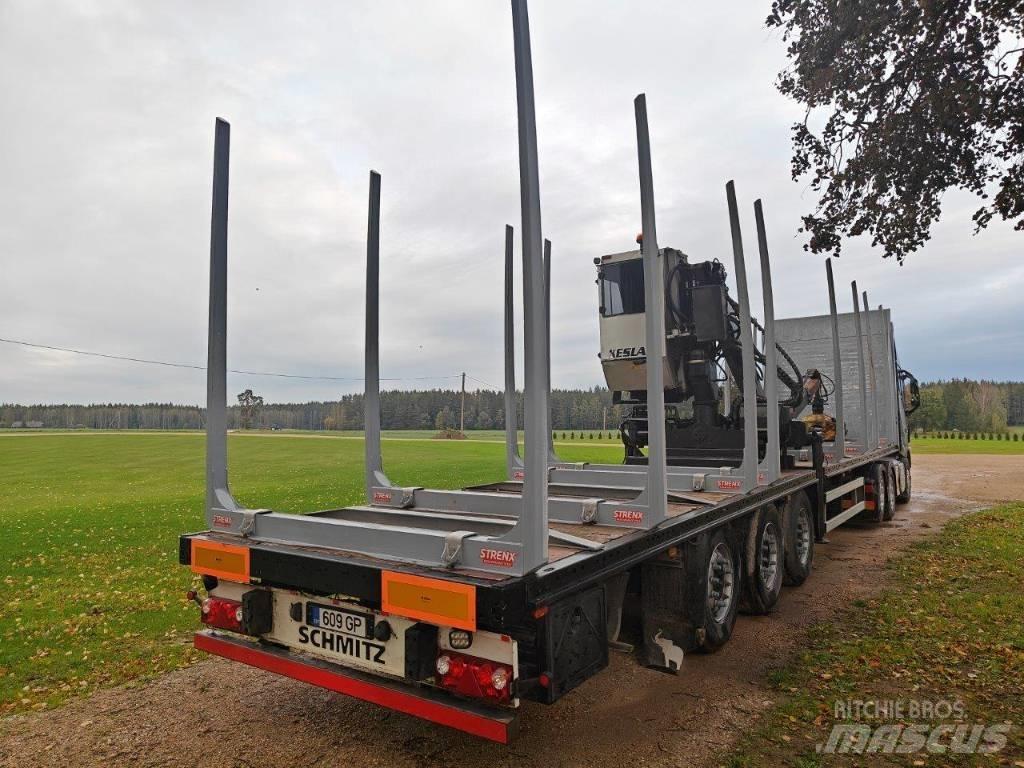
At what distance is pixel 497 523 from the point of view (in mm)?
3986

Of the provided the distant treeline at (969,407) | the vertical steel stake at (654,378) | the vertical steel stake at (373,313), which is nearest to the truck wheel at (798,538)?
the vertical steel stake at (654,378)

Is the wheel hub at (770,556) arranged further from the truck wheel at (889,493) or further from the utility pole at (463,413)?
the utility pole at (463,413)

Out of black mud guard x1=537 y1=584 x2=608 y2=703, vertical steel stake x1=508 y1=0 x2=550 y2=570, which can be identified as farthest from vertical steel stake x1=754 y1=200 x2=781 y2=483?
vertical steel stake x1=508 y1=0 x2=550 y2=570

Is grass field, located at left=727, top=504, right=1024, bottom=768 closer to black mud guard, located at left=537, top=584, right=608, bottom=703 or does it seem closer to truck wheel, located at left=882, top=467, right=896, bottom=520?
black mud guard, located at left=537, top=584, right=608, bottom=703

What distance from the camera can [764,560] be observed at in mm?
6012

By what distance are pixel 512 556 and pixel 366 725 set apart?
1.87 metres

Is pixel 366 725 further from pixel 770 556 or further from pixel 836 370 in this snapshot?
pixel 836 370

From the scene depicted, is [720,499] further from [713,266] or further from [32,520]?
[32,520]

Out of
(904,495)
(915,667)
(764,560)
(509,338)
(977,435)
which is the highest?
(509,338)

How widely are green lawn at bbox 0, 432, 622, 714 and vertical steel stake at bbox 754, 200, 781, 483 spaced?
522 cm

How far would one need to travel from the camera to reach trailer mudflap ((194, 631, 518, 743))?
2912 mm

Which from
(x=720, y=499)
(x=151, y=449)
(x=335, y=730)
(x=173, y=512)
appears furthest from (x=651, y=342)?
(x=151, y=449)

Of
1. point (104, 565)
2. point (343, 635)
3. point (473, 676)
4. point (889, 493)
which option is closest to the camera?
→ point (473, 676)

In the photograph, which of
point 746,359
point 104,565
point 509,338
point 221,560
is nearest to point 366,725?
point 221,560
